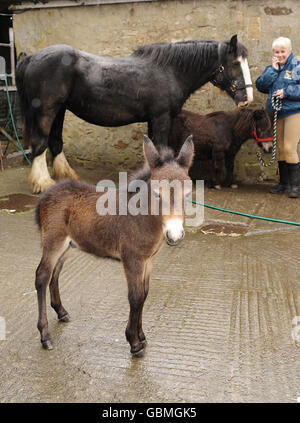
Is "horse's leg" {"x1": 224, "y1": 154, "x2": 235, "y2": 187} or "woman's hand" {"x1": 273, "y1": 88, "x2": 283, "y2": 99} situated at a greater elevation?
"woman's hand" {"x1": 273, "y1": 88, "x2": 283, "y2": 99}

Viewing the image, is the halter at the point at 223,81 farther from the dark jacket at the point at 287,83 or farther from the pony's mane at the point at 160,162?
the pony's mane at the point at 160,162

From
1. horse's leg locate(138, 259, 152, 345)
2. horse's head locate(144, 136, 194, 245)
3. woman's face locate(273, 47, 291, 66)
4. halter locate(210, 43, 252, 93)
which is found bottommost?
horse's leg locate(138, 259, 152, 345)

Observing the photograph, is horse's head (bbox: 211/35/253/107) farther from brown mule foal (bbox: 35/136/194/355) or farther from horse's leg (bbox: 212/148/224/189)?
brown mule foal (bbox: 35/136/194/355)

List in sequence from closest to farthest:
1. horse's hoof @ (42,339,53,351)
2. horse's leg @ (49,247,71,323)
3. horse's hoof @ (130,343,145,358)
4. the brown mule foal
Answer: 1. the brown mule foal
2. horse's hoof @ (130,343,145,358)
3. horse's hoof @ (42,339,53,351)
4. horse's leg @ (49,247,71,323)

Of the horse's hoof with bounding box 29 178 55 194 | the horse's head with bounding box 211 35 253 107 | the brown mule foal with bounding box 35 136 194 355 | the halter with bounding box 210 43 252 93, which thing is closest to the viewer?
the brown mule foal with bounding box 35 136 194 355

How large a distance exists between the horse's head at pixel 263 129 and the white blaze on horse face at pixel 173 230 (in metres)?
4.73

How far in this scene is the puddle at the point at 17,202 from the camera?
5844 mm

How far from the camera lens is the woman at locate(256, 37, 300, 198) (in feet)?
20.0

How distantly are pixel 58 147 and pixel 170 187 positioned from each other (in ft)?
15.5

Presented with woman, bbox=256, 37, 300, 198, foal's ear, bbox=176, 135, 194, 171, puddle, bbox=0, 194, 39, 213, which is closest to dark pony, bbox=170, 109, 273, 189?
woman, bbox=256, 37, 300, 198

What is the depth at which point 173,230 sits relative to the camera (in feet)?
7.29

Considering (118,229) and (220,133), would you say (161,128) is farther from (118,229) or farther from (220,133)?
(118,229)
